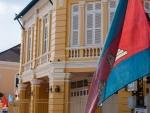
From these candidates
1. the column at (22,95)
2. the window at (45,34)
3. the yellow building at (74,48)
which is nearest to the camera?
the yellow building at (74,48)

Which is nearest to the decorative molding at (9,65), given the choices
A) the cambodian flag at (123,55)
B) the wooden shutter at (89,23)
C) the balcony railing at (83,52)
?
the balcony railing at (83,52)

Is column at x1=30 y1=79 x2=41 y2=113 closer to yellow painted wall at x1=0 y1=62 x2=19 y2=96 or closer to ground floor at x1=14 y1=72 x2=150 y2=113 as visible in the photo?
ground floor at x1=14 y1=72 x2=150 y2=113

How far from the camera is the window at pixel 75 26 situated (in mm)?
18109

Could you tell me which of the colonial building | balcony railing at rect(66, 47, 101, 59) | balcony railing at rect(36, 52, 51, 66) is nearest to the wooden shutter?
balcony railing at rect(66, 47, 101, 59)

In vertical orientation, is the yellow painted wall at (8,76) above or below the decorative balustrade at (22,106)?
above

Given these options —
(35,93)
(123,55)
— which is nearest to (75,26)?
(35,93)

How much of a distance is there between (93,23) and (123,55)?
487 inches

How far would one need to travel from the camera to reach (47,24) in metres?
20.3

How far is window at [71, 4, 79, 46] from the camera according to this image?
1811 cm

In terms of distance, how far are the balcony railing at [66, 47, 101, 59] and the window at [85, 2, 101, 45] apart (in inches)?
13.4

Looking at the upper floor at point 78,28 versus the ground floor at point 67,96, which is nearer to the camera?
the ground floor at point 67,96

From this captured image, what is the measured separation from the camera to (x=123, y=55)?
556 centimetres

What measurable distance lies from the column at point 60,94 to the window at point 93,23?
6.64 ft

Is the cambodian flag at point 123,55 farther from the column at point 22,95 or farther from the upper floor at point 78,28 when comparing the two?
the column at point 22,95
